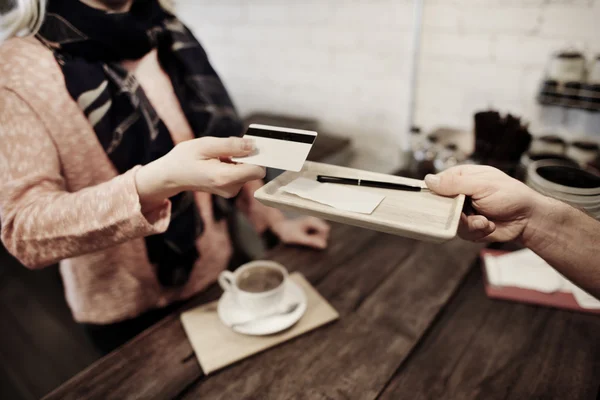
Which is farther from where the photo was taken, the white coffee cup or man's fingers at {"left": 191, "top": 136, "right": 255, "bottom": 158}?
the white coffee cup

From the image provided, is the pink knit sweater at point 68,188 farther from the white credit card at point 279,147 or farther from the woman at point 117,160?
the white credit card at point 279,147

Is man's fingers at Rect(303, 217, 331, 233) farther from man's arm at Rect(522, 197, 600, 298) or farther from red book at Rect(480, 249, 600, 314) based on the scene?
man's arm at Rect(522, 197, 600, 298)

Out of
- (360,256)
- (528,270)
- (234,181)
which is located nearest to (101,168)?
(234,181)

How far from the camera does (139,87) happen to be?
3.04 feet

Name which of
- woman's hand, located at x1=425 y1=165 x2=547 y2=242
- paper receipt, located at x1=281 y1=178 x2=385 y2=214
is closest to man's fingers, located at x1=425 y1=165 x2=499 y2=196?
woman's hand, located at x1=425 y1=165 x2=547 y2=242

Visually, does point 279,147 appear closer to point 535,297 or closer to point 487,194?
point 487,194

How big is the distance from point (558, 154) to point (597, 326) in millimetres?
606

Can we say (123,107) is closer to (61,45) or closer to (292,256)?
(61,45)

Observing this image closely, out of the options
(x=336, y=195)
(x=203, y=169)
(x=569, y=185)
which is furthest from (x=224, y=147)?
(x=569, y=185)

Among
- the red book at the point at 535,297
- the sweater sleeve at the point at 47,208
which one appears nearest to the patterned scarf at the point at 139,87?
the sweater sleeve at the point at 47,208

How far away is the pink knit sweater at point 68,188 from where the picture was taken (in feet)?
2.28

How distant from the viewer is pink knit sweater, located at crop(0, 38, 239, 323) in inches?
27.4

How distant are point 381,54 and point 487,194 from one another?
116 centimetres

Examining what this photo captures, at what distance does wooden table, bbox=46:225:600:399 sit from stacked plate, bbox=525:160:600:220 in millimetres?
246
